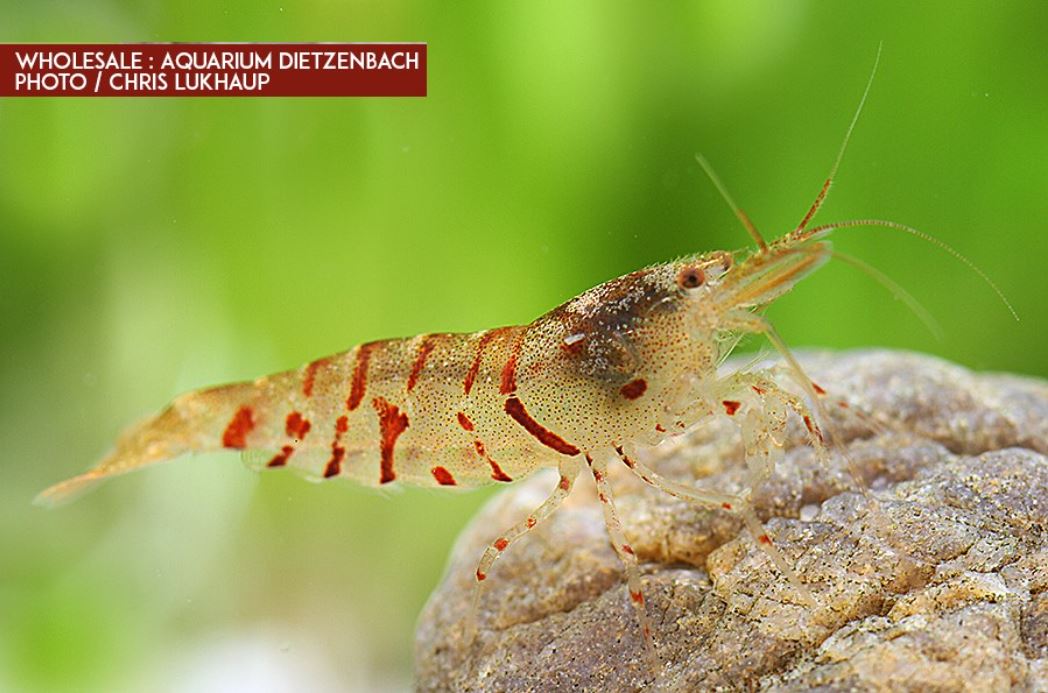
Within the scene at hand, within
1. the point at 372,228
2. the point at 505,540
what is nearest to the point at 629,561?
the point at 505,540

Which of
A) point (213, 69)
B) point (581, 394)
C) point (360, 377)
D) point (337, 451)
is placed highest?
point (213, 69)

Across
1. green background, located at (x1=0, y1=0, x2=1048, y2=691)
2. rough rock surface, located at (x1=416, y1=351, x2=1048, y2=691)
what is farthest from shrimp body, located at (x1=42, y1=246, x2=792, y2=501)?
green background, located at (x1=0, y1=0, x2=1048, y2=691)

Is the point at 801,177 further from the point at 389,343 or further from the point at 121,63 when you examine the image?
the point at 121,63

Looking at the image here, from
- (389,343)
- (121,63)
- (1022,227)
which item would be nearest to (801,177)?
(1022,227)

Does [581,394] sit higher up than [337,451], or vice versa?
[581,394]

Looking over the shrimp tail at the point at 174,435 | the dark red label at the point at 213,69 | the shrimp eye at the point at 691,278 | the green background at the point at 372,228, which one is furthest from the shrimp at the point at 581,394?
the dark red label at the point at 213,69

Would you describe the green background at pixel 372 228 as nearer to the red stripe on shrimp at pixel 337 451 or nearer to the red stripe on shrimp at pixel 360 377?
the red stripe on shrimp at pixel 360 377

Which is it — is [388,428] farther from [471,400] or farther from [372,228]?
[372,228]
